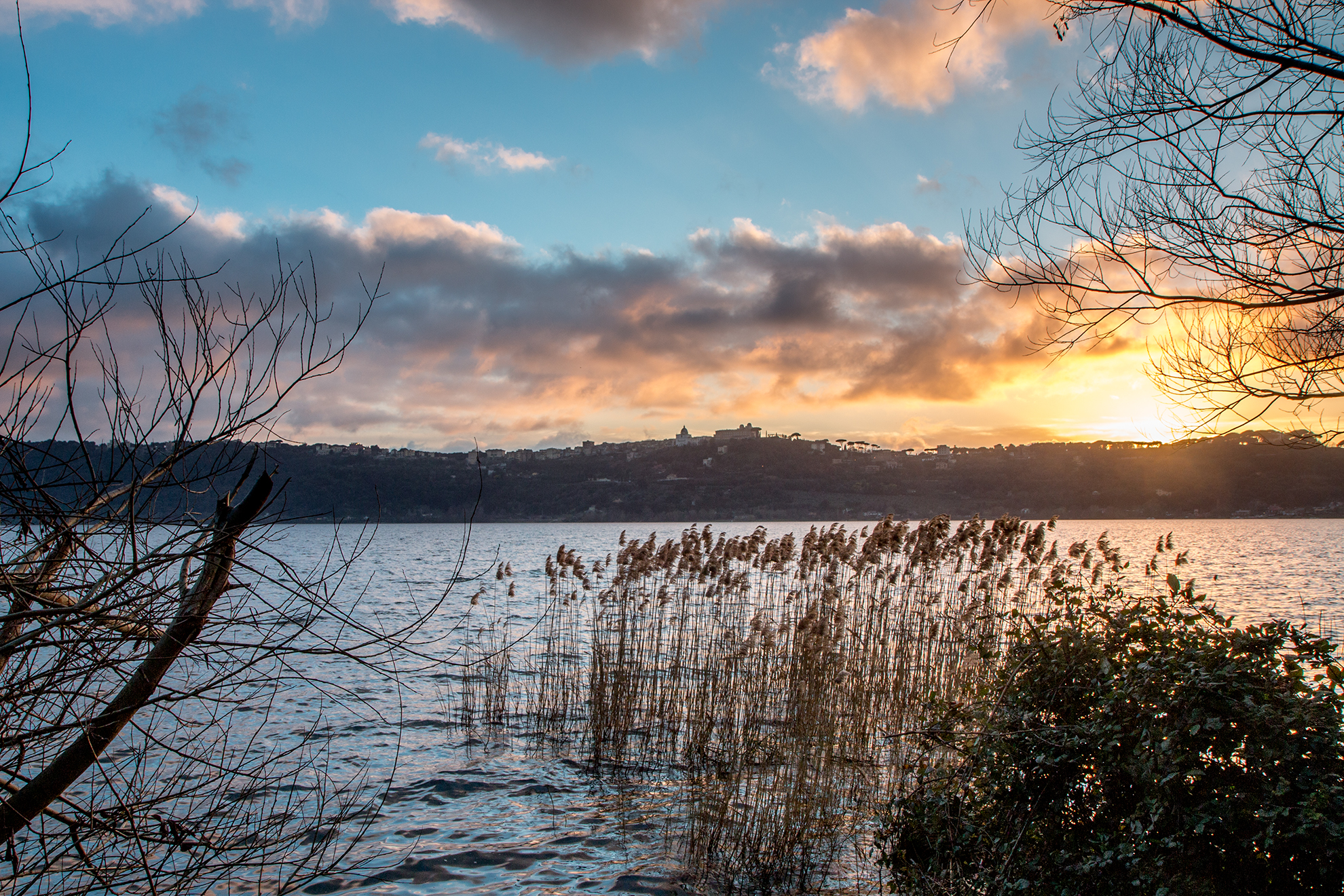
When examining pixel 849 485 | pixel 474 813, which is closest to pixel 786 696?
pixel 474 813

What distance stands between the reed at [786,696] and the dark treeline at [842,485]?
85.8 feet

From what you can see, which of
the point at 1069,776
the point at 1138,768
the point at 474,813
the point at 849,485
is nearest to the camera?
the point at 1138,768

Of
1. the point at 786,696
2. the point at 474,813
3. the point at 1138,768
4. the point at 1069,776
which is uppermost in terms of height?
the point at 1138,768

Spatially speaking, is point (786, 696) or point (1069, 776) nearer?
point (1069, 776)

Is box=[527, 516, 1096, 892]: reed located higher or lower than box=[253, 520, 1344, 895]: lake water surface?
higher

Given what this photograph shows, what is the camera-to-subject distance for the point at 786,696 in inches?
403

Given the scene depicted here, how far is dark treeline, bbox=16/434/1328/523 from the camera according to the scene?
66250mm

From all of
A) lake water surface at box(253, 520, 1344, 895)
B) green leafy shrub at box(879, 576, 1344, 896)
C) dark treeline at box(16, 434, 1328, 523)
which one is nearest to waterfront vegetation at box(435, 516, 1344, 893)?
green leafy shrub at box(879, 576, 1344, 896)

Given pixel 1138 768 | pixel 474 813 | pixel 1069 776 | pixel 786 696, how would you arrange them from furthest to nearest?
pixel 786 696, pixel 474 813, pixel 1069 776, pixel 1138 768

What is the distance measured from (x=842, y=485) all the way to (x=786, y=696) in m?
86.2

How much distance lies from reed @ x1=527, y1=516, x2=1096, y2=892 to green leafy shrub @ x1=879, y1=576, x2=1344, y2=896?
470 millimetres

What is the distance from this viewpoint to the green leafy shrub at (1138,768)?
3.01m

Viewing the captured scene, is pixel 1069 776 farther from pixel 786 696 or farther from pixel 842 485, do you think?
pixel 842 485

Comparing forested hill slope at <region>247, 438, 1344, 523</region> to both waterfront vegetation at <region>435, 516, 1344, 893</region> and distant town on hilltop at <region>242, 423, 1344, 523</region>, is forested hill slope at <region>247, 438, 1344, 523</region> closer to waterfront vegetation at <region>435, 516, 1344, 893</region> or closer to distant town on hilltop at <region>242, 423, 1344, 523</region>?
distant town on hilltop at <region>242, 423, 1344, 523</region>
